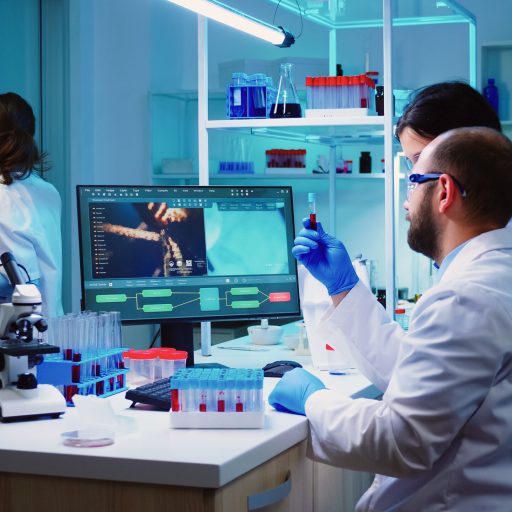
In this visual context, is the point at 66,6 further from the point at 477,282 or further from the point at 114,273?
the point at 477,282

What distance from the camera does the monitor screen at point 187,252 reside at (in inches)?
96.1

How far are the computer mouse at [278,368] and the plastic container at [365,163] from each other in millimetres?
3140

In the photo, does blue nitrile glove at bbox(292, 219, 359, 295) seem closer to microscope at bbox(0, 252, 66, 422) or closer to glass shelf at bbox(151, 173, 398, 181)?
microscope at bbox(0, 252, 66, 422)

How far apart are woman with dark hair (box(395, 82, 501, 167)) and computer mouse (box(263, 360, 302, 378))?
67cm

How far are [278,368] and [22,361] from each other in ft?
2.76

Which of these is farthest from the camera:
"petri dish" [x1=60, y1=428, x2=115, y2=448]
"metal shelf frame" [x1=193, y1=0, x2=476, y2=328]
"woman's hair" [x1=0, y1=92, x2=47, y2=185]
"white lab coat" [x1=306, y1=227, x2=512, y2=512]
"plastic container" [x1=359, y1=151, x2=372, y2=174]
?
"plastic container" [x1=359, y1=151, x2=372, y2=174]

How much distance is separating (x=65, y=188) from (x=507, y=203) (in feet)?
12.4

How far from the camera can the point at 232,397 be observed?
6.03ft

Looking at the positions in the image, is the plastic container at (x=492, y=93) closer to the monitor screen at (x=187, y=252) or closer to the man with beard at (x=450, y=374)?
the monitor screen at (x=187, y=252)

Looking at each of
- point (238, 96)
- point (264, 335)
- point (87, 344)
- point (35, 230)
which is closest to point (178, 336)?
point (87, 344)

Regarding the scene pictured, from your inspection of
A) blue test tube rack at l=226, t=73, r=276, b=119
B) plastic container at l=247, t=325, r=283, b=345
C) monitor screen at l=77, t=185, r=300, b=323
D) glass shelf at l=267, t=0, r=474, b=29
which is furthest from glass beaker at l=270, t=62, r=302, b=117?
glass shelf at l=267, t=0, r=474, b=29

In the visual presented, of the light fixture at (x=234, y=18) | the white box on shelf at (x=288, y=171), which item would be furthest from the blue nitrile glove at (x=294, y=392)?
the white box on shelf at (x=288, y=171)

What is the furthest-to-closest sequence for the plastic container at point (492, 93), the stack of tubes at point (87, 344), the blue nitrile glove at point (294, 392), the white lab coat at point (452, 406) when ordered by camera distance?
the plastic container at point (492, 93) < the stack of tubes at point (87, 344) < the blue nitrile glove at point (294, 392) < the white lab coat at point (452, 406)

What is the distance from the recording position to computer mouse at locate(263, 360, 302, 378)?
2.51 m
